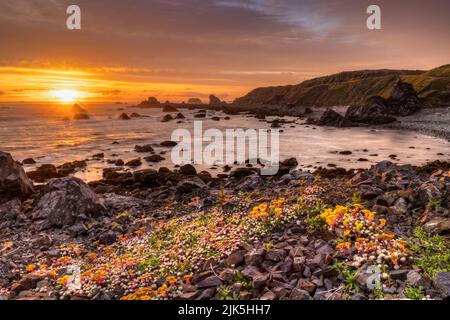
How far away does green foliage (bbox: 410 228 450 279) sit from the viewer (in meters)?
7.07

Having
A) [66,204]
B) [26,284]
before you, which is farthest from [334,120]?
[26,284]

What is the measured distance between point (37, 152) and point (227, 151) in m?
26.2

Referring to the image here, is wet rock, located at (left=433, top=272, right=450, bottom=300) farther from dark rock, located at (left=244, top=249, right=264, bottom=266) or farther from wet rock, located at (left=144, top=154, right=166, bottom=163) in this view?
wet rock, located at (left=144, top=154, right=166, bottom=163)

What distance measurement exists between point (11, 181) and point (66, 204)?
6369mm

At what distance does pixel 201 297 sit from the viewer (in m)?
7.12

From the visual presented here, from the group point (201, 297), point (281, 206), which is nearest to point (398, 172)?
point (281, 206)

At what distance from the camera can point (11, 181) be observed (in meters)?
19.6

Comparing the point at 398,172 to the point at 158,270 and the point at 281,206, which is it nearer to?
the point at 281,206

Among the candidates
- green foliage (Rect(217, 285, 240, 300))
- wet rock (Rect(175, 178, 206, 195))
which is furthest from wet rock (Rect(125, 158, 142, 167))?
green foliage (Rect(217, 285, 240, 300))

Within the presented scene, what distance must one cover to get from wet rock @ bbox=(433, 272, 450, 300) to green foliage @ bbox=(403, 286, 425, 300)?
11.1 inches

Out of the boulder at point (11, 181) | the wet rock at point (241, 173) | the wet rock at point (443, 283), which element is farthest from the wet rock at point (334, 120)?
the wet rock at point (443, 283)

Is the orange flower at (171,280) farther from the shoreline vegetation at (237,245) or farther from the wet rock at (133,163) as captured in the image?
the wet rock at (133,163)

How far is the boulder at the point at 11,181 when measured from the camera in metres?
19.2

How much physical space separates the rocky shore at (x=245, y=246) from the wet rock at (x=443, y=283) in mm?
21
